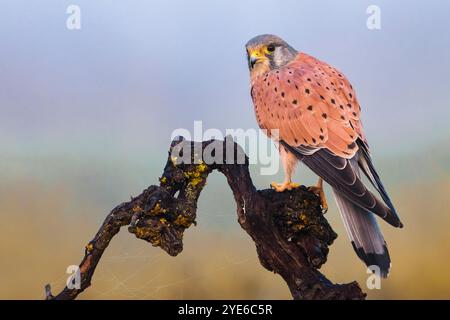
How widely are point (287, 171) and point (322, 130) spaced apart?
14.2 inches

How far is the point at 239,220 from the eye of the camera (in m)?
3.04

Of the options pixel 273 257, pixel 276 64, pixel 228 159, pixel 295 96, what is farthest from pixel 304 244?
pixel 276 64

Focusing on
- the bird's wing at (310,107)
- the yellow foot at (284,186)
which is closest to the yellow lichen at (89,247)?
the yellow foot at (284,186)

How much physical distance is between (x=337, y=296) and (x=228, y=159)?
0.91 m

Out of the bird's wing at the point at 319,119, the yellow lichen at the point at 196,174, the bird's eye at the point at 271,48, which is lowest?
the yellow lichen at the point at 196,174

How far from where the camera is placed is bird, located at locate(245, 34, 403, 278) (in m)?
2.86

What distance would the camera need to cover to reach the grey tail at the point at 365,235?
9.36 feet

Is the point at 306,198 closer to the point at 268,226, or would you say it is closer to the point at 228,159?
the point at 268,226

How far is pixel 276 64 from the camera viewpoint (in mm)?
3418

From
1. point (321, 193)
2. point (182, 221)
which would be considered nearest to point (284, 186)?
point (321, 193)

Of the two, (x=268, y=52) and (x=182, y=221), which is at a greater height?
(x=268, y=52)

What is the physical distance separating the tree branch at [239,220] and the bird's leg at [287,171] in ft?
0.25

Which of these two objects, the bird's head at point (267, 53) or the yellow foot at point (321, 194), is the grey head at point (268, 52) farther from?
the yellow foot at point (321, 194)

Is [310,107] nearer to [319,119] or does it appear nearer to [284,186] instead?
[319,119]
